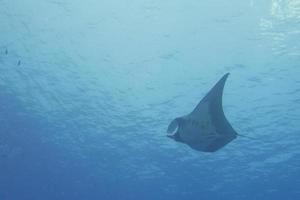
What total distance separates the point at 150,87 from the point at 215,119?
42.0 feet

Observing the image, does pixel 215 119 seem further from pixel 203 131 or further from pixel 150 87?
pixel 150 87

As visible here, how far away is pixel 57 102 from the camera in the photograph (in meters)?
22.2

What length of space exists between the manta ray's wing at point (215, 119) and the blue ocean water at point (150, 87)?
301 inches

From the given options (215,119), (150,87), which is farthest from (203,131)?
(150,87)

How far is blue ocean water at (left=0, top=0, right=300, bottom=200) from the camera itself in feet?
44.1

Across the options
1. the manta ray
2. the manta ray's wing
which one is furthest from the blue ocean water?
the manta ray

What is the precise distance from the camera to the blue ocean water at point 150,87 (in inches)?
529

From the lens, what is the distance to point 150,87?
17.9 m

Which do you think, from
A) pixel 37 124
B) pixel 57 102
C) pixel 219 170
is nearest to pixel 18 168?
pixel 37 124

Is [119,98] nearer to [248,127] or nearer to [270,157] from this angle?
[248,127]

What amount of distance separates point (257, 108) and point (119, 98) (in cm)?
720

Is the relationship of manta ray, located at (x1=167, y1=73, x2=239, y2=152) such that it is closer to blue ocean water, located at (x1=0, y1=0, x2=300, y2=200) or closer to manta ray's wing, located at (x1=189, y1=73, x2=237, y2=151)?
manta ray's wing, located at (x1=189, y1=73, x2=237, y2=151)

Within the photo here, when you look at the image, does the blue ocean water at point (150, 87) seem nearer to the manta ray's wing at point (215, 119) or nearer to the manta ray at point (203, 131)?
the manta ray's wing at point (215, 119)

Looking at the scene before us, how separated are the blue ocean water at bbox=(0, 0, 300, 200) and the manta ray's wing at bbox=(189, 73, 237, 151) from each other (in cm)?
764
